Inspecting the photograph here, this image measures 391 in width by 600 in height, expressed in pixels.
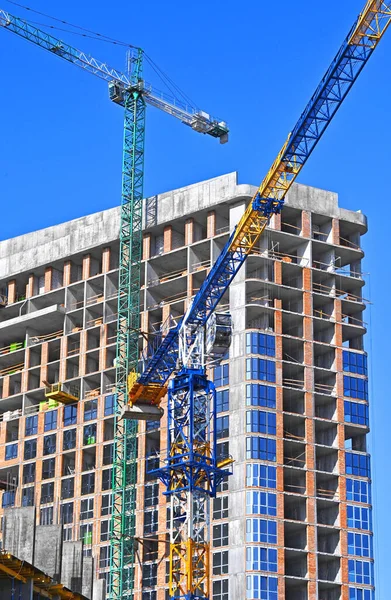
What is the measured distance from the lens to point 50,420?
171250 millimetres

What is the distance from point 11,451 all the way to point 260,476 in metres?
38.8

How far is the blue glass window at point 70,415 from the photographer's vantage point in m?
169

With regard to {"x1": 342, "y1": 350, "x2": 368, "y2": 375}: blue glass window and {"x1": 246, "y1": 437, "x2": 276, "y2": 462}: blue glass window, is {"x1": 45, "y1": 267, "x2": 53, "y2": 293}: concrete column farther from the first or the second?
{"x1": 246, "y1": 437, "x2": 276, "y2": 462}: blue glass window

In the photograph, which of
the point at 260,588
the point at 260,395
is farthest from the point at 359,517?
the point at 260,395

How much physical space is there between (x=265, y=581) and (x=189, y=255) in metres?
38.3

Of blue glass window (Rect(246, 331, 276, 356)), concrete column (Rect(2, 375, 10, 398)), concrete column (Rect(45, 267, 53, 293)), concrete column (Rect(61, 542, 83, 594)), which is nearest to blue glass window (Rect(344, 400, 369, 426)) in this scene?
blue glass window (Rect(246, 331, 276, 356))

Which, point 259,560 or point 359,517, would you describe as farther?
point 359,517

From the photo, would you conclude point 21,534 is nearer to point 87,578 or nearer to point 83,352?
point 87,578

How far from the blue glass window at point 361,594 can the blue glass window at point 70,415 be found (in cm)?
3896

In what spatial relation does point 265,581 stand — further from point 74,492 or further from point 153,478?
point 74,492

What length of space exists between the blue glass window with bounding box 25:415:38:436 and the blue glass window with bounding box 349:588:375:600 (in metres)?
43.9

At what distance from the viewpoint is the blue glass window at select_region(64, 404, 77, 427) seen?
169125mm

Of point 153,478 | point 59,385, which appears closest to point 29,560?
point 153,478

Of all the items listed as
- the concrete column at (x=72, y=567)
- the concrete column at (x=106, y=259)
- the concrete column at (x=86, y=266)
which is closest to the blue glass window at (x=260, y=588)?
the concrete column at (x=72, y=567)
